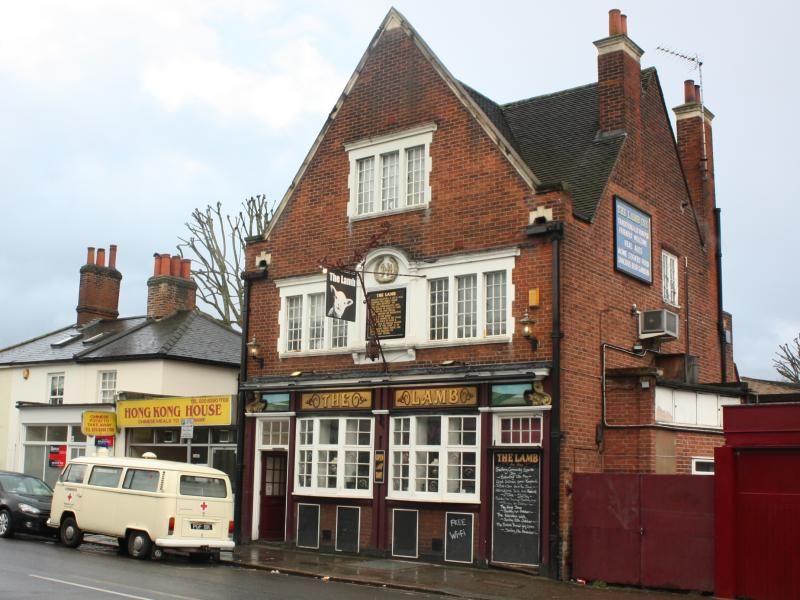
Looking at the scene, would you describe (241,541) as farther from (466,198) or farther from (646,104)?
(646,104)

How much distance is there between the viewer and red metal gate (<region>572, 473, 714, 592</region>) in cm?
1602

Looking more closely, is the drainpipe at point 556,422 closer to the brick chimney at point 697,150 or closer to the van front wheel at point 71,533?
the brick chimney at point 697,150

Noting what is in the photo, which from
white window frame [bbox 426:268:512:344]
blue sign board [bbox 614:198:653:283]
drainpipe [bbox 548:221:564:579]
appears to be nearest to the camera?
drainpipe [bbox 548:221:564:579]

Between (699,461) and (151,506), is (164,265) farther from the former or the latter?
(699,461)

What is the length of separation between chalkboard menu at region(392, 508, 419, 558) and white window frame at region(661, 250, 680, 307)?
7.86 metres

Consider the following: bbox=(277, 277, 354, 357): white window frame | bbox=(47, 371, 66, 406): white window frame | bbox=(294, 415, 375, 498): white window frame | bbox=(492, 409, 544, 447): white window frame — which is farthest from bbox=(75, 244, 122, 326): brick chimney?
bbox=(492, 409, 544, 447): white window frame

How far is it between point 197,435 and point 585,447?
39.4 ft

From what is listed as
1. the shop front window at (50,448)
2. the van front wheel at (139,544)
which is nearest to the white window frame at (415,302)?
the van front wheel at (139,544)

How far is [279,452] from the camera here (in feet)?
75.4

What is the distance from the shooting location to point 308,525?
71.3 ft

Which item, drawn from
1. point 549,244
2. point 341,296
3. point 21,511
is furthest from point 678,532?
point 21,511

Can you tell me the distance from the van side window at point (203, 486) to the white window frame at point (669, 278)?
10850mm

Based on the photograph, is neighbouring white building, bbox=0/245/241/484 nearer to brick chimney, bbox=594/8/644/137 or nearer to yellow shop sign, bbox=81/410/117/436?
yellow shop sign, bbox=81/410/117/436

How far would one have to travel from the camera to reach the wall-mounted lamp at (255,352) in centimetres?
2348
